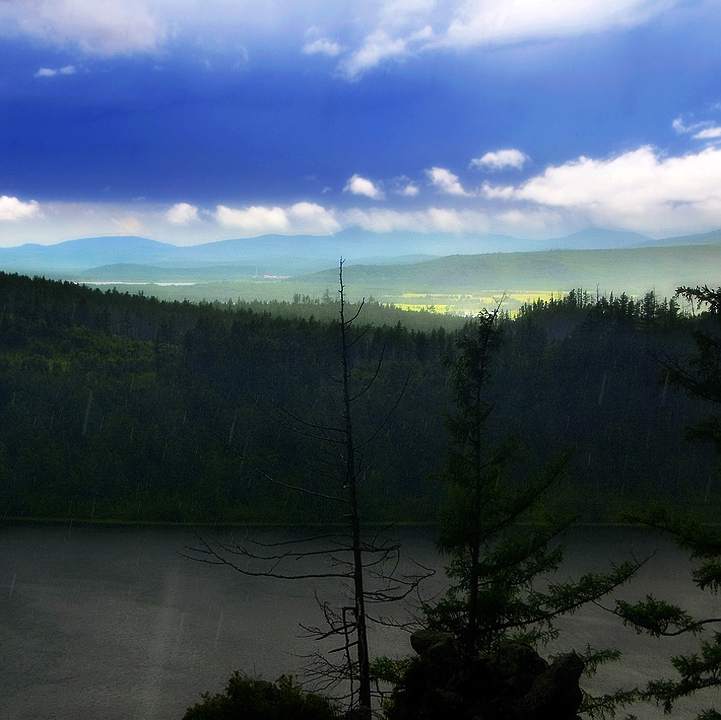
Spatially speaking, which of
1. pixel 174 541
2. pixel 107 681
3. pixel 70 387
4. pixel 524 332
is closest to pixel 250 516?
pixel 174 541

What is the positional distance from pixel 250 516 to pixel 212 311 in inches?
990

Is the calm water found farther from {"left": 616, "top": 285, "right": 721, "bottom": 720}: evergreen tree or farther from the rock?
the rock

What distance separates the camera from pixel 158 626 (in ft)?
57.9

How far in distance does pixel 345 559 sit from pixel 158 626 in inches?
259

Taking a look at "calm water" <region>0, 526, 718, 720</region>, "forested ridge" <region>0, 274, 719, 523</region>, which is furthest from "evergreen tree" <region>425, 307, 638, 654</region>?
"forested ridge" <region>0, 274, 719, 523</region>

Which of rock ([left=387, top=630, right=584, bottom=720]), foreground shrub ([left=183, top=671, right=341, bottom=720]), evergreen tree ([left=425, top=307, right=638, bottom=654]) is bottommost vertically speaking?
foreground shrub ([left=183, top=671, right=341, bottom=720])

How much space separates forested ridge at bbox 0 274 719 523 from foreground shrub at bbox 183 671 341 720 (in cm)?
2157

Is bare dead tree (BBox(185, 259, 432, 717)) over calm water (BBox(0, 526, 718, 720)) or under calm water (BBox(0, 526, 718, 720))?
over

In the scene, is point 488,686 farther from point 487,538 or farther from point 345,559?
point 345,559

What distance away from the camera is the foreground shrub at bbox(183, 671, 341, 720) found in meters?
7.74

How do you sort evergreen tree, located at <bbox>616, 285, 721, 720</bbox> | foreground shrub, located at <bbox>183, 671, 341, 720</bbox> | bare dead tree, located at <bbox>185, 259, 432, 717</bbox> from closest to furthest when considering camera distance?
bare dead tree, located at <bbox>185, 259, 432, 717</bbox> < evergreen tree, located at <bbox>616, 285, 721, 720</bbox> < foreground shrub, located at <bbox>183, 671, 341, 720</bbox>

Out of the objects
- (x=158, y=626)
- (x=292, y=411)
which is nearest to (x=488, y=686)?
(x=158, y=626)

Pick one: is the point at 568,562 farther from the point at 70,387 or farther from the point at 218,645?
the point at 70,387

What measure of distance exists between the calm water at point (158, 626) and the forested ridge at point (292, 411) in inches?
277
